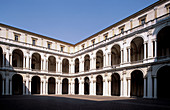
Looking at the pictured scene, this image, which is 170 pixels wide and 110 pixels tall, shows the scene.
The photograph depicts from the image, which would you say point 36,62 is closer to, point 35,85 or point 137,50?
point 35,85

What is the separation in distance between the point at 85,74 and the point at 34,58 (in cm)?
1410

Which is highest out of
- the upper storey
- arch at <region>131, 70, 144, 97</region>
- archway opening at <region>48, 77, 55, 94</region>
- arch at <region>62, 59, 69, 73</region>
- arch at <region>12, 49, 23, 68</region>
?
the upper storey

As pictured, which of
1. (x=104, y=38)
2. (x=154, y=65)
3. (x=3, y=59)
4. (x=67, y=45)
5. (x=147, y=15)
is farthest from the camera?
(x=67, y=45)

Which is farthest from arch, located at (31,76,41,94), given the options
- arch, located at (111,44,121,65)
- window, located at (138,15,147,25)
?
window, located at (138,15,147,25)

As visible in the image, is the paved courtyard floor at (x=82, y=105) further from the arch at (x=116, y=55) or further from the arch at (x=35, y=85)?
the arch at (x=35, y=85)

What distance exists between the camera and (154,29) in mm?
21719

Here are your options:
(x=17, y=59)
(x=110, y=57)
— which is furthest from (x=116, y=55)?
(x=17, y=59)

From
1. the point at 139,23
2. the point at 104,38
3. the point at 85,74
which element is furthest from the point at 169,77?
the point at 85,74

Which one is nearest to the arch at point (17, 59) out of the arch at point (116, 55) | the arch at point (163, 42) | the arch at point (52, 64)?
the arch at point (52, 64)

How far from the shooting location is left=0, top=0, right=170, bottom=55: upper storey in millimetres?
22630

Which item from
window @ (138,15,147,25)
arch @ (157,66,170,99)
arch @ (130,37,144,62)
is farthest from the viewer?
arch @ (130,37,144,62)

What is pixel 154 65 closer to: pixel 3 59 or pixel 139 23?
pixel 139 23

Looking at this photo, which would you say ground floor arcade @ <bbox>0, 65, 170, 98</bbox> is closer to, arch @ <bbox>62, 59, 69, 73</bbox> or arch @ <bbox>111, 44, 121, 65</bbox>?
arch @ <bbox>111, 44, 121, 65</bbox>

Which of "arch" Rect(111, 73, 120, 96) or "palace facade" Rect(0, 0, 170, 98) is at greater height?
"palace facade" Rect(0, 0, 170, 98)
